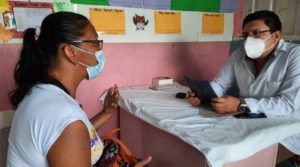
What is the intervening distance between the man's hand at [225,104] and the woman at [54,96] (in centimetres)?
58

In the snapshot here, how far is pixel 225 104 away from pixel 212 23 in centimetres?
108

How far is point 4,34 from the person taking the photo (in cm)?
131

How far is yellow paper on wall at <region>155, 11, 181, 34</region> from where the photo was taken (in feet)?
5.83

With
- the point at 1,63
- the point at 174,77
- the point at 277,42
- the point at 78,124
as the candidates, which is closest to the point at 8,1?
the point at 1,63

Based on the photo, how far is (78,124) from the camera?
0.70 m

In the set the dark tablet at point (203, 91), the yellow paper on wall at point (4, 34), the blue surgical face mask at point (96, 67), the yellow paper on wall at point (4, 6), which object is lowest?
the dark tablet at point (203, 91)

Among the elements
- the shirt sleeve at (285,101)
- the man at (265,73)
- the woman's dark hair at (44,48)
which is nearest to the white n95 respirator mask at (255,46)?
the man at (265,73)

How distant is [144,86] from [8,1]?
3.24 ft

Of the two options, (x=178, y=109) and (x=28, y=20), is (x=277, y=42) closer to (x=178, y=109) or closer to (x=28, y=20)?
(x=178, y=109)

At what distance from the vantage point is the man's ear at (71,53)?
820 millimetres

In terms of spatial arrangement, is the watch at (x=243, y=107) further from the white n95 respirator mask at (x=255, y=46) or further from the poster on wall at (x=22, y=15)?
the poster on wall at (x=22, y=15)

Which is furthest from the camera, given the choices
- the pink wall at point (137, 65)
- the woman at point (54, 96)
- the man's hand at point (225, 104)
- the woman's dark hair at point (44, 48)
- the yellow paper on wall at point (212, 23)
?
the yellow paper on wall at point (212, 23)

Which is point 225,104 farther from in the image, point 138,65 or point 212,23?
point 212,23

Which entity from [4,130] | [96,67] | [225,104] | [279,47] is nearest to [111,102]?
[96,67]
